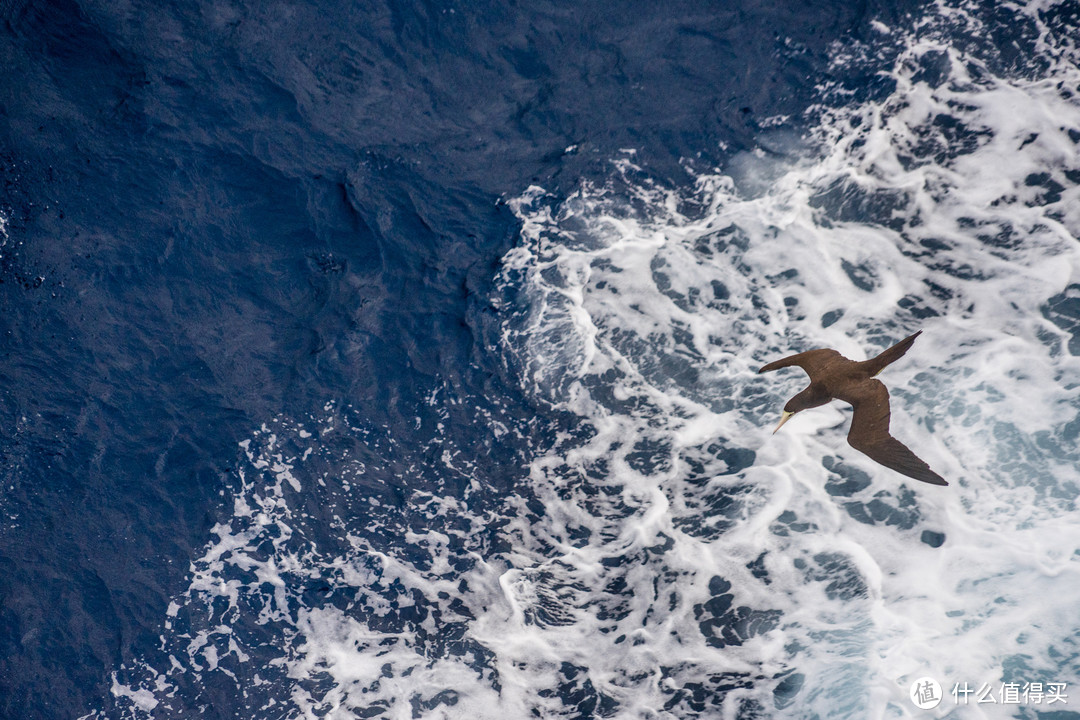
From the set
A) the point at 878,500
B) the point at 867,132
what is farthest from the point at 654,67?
the point at 878,500

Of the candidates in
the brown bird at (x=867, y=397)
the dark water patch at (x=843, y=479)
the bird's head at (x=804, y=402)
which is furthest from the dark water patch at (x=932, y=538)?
the bird's head at (x=804, y=402)

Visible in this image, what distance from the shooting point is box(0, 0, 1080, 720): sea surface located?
336 inches

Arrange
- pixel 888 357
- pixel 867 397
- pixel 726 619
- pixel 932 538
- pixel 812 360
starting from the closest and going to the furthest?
pixel 888 357, pixel 867 397, pixel 812 360, pixel 932 538, pixel 726 619

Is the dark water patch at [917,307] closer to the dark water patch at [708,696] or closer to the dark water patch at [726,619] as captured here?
the dark water patch at [726,619]

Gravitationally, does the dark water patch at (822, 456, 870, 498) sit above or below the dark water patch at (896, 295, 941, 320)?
below

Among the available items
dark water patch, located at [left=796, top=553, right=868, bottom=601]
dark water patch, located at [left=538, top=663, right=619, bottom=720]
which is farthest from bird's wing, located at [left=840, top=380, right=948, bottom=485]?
dark water patch, located at [left=538, top=663, right=619, bottom=720]

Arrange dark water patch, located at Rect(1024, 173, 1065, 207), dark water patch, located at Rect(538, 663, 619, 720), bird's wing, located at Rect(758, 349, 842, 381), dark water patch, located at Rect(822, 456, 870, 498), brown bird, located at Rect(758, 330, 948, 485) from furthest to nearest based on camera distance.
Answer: dark water patch, located at Rect(1024, 173, 1065, 207), dark water patch, located at Rect(822, 456, 870, 498), dark water patch, located at Rect(538, 663, 619, 720), bird's wing, located at Rect(758, 349, 842, 381), brown bird, located at Rect(758, 330, 948, 485)

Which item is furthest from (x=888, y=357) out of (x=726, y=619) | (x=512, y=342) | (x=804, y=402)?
(x=512, y=342)

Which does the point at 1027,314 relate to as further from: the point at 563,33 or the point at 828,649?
the point at 563,33

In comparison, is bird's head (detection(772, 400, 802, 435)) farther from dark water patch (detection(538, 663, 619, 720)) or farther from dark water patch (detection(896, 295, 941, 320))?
dark water patch (detection(538, 663, 619, 720))

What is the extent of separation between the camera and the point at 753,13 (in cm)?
927

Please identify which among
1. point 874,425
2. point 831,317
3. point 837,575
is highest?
point 831,317

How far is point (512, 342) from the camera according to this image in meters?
8.99

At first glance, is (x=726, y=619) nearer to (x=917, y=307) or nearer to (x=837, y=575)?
(x=837, y=575)
